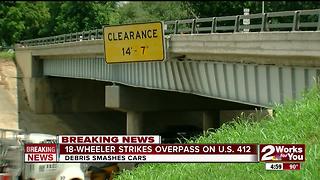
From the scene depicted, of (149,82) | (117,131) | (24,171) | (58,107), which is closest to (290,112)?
(24,171)

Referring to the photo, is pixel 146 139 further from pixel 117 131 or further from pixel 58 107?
pixel 58 107

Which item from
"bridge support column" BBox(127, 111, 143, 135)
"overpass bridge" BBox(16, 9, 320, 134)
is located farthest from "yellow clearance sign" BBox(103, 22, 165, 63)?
"bridge support column" BBox(127, 111, 143, 135)

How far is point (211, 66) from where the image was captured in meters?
20.8

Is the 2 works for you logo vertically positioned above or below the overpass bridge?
below

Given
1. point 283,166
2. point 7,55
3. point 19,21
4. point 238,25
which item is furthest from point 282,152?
point 19,21

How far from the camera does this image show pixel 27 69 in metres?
49.7

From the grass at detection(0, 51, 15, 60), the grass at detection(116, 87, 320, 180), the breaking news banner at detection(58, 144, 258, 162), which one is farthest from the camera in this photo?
the grass at detection(0, 51, 15, 60)

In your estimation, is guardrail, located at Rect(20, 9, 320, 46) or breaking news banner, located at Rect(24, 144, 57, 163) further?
guardrail, located at Rect(20, 9, 320, 46)

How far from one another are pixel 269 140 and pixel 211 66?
9.60 m

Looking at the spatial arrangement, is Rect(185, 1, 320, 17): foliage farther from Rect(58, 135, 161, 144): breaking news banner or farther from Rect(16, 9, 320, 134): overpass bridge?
Rect(58, 135, 161, 144): breaking news banner

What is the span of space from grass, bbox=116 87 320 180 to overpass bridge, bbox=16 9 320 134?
1.74 meters

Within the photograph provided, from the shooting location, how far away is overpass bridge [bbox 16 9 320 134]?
51.9 feet

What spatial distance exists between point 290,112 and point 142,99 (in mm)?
19986

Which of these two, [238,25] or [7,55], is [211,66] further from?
[7,55]
